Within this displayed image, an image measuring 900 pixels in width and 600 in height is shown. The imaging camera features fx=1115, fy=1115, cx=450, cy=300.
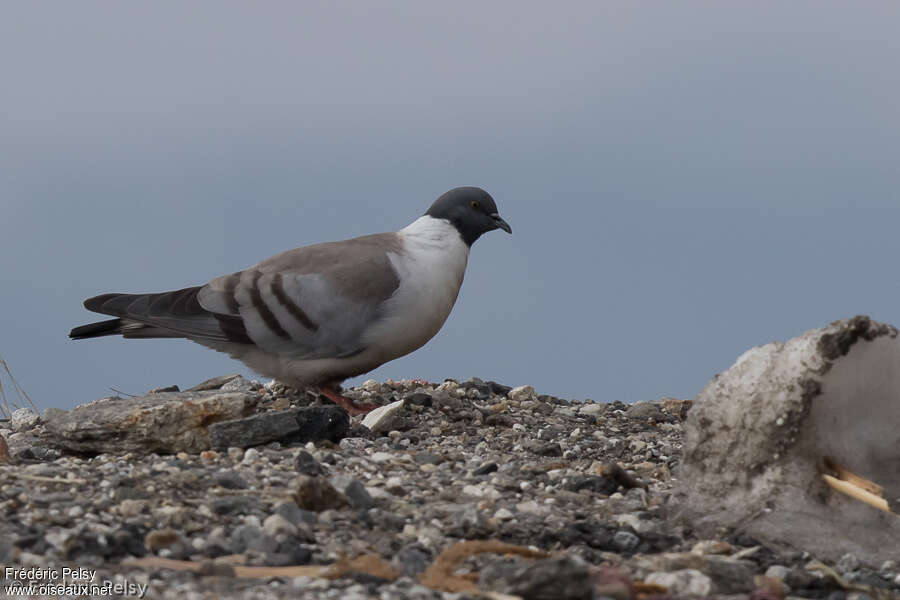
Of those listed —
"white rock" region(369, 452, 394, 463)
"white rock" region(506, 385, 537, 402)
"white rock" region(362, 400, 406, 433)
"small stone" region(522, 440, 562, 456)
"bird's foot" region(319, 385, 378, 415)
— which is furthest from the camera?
"white rock" region(506, 385, 537, 402)

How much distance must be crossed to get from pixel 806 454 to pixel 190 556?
108 inches

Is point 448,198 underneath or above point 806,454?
above

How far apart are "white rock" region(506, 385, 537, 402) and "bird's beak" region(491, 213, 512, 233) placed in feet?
4.35

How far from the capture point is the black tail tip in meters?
8.89

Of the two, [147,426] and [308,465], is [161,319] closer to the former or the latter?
[147,426]

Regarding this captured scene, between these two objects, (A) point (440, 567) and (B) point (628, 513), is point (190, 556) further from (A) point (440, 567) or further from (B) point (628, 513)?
(B) point (628, 513)

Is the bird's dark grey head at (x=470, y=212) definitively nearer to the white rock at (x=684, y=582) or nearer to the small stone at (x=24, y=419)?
the small stone at (x=24, y=419)

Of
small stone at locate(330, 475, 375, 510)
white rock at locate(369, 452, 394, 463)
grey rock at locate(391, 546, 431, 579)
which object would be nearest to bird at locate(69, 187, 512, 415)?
white rock at locate(369, 452, 394, 463)

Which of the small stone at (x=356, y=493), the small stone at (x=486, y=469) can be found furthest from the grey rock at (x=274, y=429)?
the small stone at (x=356, y=493)

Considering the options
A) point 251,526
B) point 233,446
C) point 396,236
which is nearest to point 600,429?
point 396,236

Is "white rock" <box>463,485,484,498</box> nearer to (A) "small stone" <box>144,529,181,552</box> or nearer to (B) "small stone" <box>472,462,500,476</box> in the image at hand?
(B) "small stone" <box>472,462,500,476</box>

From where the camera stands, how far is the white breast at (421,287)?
27.3 feet

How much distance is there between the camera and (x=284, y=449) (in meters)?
6.54

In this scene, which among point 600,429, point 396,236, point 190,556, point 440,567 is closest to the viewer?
point 440,567
